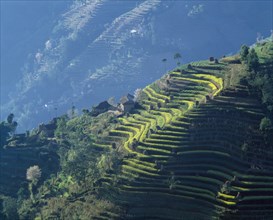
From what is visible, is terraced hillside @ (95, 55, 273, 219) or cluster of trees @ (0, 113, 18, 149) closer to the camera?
terraced hillside @ (95, 55, 273, 219)

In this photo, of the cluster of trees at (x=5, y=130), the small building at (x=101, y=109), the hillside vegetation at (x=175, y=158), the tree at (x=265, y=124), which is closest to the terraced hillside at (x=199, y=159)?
the hillside vegetation at (x=175, y=158)

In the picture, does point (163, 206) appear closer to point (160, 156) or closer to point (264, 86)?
point (160, 156)

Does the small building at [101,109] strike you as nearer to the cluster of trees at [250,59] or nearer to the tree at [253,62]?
the cluster of trees at [250,59]

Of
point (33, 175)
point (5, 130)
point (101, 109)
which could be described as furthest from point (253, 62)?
point (5, 130)

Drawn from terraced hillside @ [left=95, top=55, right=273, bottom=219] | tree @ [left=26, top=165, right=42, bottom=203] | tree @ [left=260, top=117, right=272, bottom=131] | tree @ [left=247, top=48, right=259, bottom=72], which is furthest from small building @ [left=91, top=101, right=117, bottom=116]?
tree @ [left=260, top=117, right=272, bottom=131]

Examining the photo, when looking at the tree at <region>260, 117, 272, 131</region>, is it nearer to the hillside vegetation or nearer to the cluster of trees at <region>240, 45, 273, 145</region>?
the cluster of trees at <region>240, 45, 273, 145</region>

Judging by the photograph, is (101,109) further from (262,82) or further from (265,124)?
(265,124)
